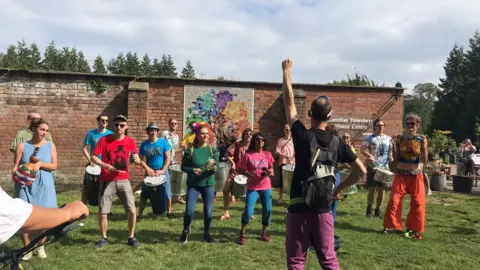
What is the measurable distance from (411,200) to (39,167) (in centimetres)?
570

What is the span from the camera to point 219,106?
12.1 m

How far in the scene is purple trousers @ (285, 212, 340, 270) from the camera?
3.38m

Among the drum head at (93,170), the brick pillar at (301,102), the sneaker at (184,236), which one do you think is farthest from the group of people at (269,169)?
the brick pillar at (301,102)

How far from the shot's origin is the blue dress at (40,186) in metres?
5.16

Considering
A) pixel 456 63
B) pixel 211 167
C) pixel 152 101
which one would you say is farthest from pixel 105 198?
pixel 456 63

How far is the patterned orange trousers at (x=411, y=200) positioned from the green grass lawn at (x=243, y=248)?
0.27m

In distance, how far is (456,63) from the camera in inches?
2256

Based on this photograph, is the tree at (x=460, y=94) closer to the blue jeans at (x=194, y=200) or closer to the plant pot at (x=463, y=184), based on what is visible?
the plant pot at (x=463, y=184)

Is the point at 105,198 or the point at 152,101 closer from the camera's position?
the point at 105,198

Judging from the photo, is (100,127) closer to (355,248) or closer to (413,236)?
(355,248)

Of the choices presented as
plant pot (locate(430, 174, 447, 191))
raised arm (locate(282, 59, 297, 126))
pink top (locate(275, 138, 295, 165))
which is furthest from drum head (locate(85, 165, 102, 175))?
plant pot (locate(430, 174, 447, 191))

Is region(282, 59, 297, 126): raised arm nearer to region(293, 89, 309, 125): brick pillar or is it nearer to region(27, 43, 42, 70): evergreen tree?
region(293, 89, 309, 125): brick pillar

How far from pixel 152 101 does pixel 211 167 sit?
20.1ft

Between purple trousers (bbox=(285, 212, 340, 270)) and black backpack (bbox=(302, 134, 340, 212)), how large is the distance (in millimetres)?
97
